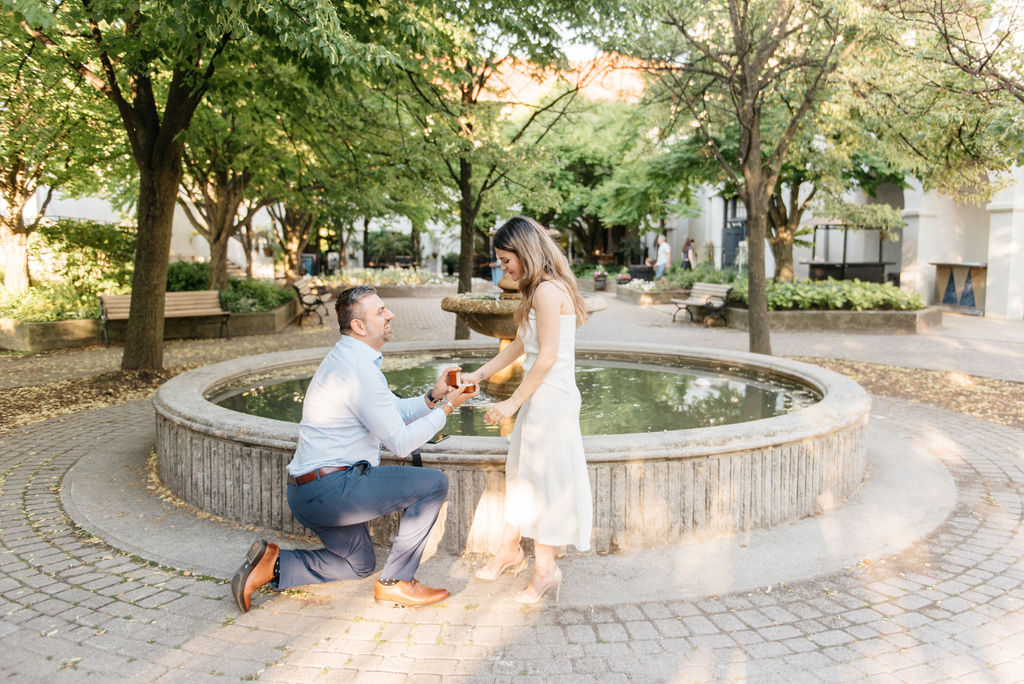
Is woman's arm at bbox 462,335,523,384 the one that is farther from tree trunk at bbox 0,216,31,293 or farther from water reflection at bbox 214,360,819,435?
tree trunk at bbox 0,216,31,293

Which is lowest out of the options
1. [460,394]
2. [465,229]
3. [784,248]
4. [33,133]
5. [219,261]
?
[460,394]

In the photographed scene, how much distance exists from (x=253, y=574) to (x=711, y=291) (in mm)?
15161

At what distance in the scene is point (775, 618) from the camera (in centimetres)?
364

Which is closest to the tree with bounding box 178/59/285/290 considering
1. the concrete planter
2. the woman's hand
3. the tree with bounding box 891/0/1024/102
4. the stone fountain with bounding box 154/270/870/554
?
the concrete planter

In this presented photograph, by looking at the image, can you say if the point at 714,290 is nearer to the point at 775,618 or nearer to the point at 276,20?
the point at 276,20

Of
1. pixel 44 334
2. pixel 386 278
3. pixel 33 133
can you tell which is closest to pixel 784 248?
pixel 386 278

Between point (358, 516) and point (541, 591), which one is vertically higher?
point (358, 516)

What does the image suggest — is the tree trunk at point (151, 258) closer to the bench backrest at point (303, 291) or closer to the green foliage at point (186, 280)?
the bench backrest at point (303, 291)

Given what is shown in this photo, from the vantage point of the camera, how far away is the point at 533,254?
3.64 meters

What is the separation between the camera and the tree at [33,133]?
9039 mm

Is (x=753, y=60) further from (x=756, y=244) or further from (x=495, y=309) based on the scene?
(x=495, y=309)

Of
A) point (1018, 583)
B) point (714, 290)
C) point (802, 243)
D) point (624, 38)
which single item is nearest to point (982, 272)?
point (802, 243)

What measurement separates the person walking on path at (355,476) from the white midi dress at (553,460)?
14.3 inches

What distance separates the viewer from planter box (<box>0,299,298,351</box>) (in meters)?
13.2
